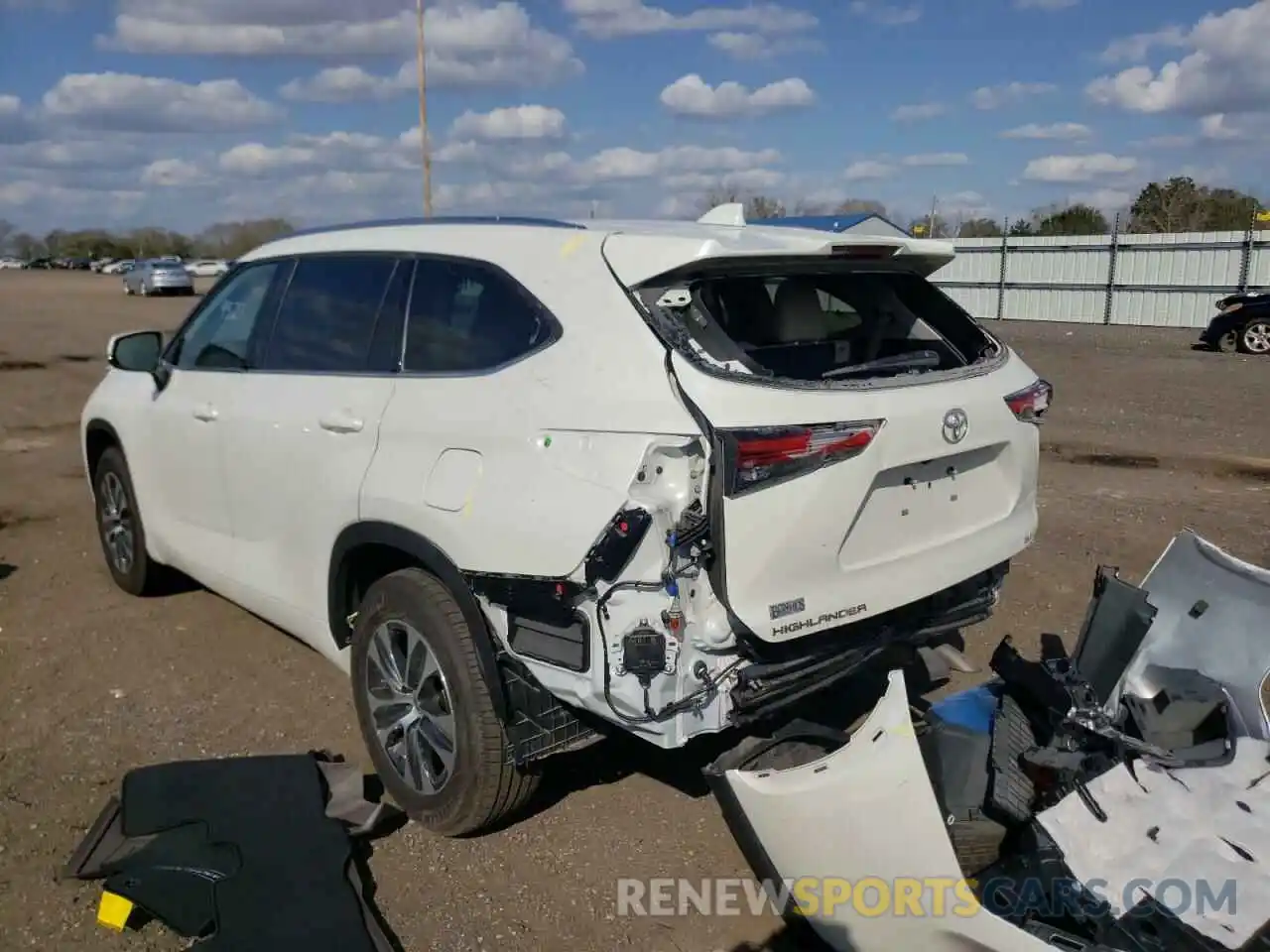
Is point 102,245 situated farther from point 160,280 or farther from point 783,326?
point 783,326

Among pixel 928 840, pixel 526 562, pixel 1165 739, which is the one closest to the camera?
pixel 928 840

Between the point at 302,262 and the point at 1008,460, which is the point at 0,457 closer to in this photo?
the point at 302,262

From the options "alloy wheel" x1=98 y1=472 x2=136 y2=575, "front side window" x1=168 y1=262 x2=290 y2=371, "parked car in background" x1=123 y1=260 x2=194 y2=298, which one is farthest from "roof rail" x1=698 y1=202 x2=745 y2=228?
"parked car in background" x1=123 y1=260 x2=194 y2=298

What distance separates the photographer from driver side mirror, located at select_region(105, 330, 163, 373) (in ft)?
16.7

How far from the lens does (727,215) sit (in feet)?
12.8

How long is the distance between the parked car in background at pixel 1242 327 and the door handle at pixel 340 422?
686 inches

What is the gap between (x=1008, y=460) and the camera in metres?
3.51

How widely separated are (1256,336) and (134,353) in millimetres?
17384

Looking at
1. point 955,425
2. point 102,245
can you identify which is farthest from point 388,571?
point 102,245

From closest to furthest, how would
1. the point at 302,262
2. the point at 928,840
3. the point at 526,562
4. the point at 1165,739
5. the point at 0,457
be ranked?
the point at 928,840
the point at 526,562
the point at 1165,739
the point at 302,262
the point at 0,457

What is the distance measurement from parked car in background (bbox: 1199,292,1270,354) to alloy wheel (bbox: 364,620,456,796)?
17.5m

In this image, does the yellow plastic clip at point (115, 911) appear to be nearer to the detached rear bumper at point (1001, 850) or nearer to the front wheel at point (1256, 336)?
the detached rear bumper at point (1001, 850)

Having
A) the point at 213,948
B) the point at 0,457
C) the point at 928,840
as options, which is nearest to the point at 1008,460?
the point at 928,840

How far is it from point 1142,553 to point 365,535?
Answer: 4.82 meters
